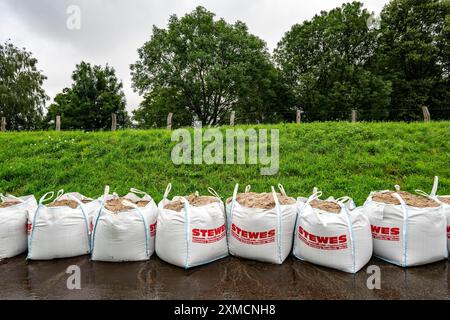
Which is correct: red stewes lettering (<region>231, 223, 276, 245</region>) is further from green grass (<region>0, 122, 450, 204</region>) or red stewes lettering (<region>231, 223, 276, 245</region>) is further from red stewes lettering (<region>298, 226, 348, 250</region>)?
green grass (<region>0, 122, 450, 204</region>)

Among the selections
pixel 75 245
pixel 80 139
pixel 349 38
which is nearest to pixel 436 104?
pixel 349 38

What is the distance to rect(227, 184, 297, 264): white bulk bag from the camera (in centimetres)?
251

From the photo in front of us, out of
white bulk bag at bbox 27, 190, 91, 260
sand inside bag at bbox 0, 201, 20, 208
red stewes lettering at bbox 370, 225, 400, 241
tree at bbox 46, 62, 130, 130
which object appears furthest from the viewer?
tree at bbox 46, 62, 130, 130

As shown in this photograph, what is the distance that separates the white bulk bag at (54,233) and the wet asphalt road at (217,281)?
8cm

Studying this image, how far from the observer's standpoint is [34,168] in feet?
18.6

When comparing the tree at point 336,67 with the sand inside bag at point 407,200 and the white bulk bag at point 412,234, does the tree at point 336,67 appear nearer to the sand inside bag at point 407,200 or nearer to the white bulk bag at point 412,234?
the sand inside bag at point 407,200

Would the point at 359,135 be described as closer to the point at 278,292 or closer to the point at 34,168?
the point at 278,292

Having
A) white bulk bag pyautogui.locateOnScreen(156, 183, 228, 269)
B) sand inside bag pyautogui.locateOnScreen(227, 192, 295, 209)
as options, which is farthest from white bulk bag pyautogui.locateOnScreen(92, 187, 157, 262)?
sand inside bag pyautogui.locateOnScreen(227, 192, 295, 209)

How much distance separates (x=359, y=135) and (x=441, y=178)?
2098 mm

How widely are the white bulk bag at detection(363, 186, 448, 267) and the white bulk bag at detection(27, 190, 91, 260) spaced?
2.73m

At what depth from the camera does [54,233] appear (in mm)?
2561

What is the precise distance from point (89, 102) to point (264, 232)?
93.0 ft

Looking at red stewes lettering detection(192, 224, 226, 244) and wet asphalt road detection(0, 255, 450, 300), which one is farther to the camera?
red stewes lettering detection(192, 224, 226, 244)

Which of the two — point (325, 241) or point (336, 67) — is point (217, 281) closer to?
point (325, 241)
